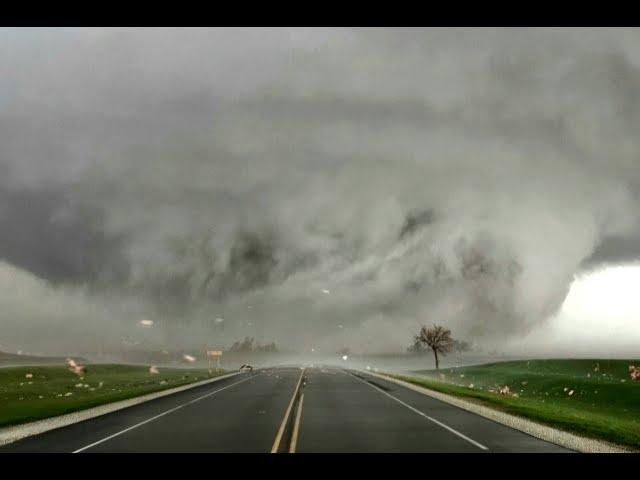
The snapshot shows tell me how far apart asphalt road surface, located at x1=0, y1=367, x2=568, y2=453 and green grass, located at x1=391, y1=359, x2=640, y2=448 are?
262 centimetres

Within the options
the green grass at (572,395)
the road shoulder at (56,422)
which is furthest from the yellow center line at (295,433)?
the green grass at (572,395)

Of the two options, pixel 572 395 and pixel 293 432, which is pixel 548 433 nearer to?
pixel 293 432

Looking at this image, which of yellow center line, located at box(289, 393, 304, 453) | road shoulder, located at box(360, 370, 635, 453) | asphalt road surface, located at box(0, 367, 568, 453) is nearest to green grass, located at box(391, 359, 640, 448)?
road shoulder, located at box(360, 370, 635, 453)

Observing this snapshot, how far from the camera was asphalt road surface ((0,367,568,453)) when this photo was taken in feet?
58.7

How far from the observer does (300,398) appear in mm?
39188

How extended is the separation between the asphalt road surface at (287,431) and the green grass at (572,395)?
2621 millimetres

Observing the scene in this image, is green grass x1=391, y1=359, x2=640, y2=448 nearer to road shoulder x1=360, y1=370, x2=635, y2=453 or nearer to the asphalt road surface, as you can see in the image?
road shoulder x1=360, y1=370, x2=635, y2=453

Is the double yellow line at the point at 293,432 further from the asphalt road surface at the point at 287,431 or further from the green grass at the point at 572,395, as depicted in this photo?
the green grass at the point at 572,395

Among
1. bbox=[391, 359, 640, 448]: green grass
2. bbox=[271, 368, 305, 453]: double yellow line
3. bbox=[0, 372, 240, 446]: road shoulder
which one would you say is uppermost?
bbox=[0, 372, 240, 446]: road shoulder

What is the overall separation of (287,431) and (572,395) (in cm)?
5367

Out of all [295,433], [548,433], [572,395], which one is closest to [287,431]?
[295,433]

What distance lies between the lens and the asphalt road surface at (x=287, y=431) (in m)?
17.9
